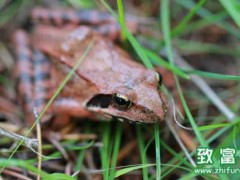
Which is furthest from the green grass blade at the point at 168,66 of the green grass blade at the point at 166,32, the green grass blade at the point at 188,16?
the green grass blade at the point at 188,16

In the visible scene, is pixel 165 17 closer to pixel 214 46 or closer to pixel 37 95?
pixel 214 46

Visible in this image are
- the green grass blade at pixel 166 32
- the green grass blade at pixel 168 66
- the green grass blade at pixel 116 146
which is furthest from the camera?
the green grass blade at pixel 166 32

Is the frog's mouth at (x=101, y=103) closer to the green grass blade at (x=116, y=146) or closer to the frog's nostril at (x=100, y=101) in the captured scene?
the frog's nostril at (x=100, y=101)

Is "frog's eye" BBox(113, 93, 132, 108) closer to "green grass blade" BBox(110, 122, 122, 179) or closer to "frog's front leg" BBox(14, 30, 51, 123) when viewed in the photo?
"green grass blade" BBox(110, 122, 122, 179)

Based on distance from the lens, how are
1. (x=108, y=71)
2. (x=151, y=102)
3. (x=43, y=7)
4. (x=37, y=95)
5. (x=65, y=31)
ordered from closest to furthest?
(x=151, y=102)
(x=108, y=71)
(x=37, y=95)
(x=65, y=31)
(x=43, y=7)

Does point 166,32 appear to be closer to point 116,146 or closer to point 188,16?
point 188,16

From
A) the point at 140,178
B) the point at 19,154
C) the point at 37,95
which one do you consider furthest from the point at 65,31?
the point at 140,178

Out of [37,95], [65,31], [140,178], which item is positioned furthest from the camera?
[65,31]
